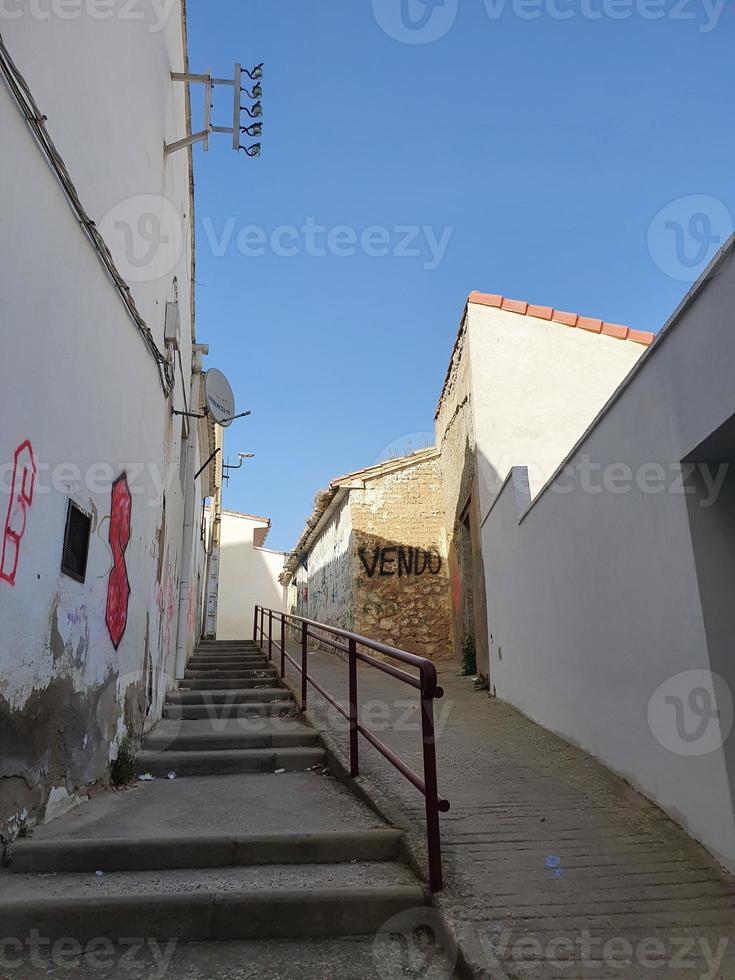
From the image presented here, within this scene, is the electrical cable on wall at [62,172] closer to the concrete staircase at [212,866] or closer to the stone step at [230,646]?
the concrete staircase at [212,866]

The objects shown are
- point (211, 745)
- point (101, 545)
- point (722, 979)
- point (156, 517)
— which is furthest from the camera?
point (156, 517)

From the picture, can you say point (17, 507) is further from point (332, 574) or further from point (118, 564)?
point (332, 574)

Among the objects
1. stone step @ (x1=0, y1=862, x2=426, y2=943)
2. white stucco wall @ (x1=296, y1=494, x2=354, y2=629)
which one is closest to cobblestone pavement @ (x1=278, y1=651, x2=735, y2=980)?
stone step @ (x1=0, y1=862, x2=426, y2=943)

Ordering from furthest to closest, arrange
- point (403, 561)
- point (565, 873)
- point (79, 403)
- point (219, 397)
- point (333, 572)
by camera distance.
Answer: point (333, 572)
point (403, 561)
point (219, 397)
point (79, 403)
point (565, 873)

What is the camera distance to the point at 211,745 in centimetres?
499

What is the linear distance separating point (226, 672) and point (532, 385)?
17.9 feet

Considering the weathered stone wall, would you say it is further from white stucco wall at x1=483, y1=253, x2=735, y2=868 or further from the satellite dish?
white stucco wall at x1=483, y1=253, x2=735, y2=868

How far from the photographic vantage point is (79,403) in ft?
11.5

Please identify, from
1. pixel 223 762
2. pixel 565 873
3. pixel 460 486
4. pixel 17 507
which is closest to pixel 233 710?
pixel 223 762

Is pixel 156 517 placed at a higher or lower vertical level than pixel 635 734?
higher

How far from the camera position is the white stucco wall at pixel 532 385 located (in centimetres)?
875

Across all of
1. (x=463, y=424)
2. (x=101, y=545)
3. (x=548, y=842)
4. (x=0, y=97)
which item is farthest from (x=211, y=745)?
(x=463, y=424)

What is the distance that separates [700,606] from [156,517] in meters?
4.43

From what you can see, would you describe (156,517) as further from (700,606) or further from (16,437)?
(700,606)
